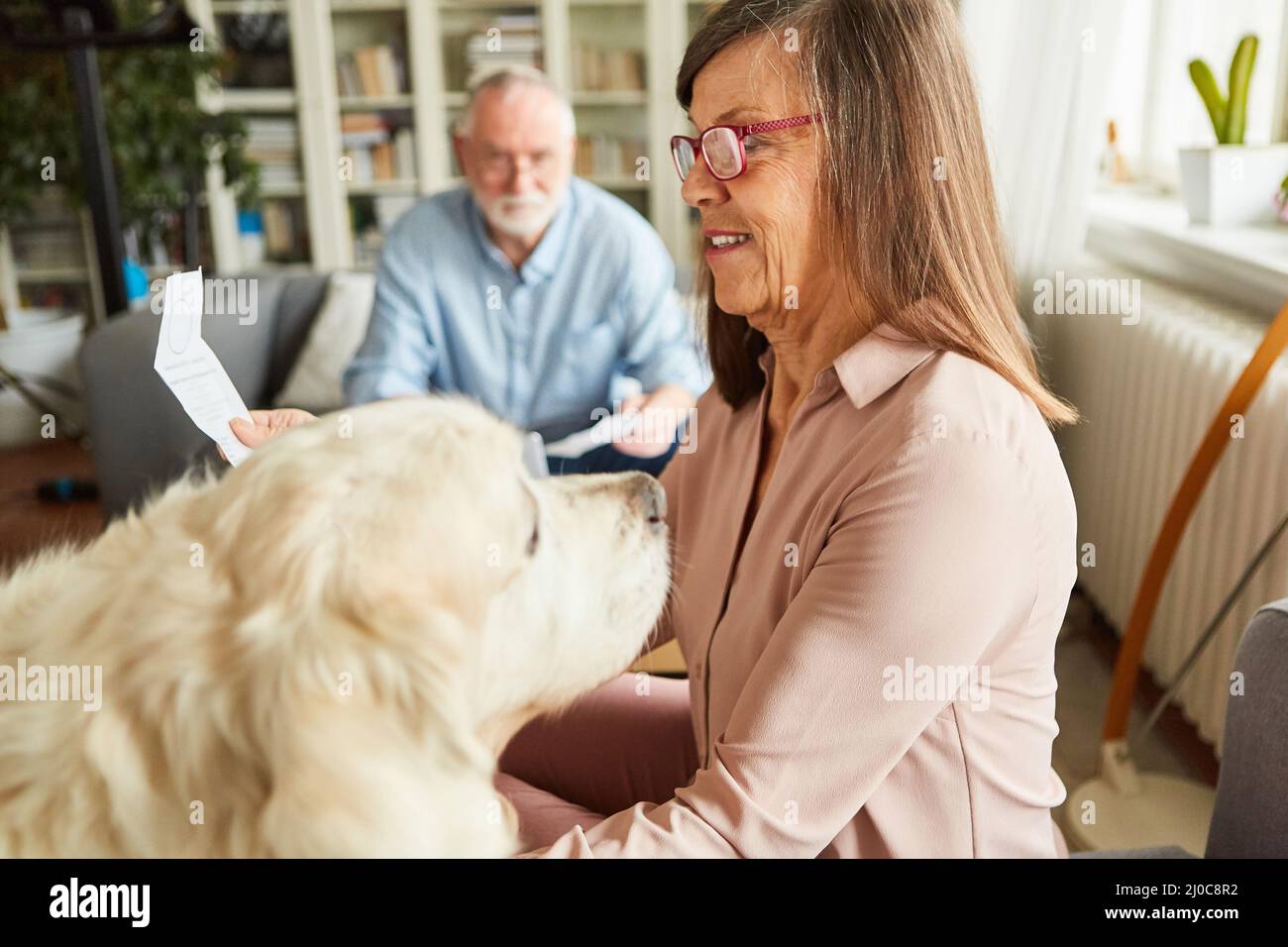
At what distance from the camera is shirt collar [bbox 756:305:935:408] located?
0.91 metres

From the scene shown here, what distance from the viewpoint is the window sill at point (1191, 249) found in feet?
6.69

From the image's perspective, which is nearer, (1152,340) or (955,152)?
(955,152)

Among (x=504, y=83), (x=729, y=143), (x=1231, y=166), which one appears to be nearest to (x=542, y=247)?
(x=504, y=83)

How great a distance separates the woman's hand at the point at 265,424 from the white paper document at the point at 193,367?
0.04 ft

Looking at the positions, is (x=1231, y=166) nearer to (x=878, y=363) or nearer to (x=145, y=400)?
(x=878, y=363)

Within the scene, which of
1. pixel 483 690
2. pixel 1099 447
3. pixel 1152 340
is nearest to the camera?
pixel 483 690

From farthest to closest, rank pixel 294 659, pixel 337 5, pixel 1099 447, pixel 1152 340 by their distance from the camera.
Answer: pixel 337 5 < pixel 1099 447 < pixel 1152 340 < pixel 294 659

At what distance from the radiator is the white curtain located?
0.25 meters

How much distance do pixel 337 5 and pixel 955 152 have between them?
4.76 meters

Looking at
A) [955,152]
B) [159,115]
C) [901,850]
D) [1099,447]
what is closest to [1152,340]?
[1099,447]

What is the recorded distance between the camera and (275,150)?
16.6 feet

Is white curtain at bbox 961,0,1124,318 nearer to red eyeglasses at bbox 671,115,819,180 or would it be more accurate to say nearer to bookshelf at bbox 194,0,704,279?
red eyeglasses at bbox 671,115,819,180
